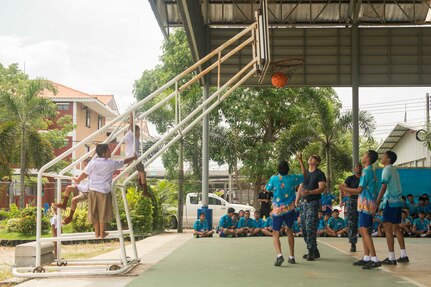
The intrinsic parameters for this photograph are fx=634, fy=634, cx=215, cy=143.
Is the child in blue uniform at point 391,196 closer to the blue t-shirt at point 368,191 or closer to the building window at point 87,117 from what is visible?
the blue t-shirt at point 368,191

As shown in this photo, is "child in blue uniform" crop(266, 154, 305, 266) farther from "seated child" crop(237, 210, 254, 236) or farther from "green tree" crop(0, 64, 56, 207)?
"green tree" crop(0, 64, 56, 207)

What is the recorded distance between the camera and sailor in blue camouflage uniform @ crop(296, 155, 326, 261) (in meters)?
10.0

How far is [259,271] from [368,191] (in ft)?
6.41

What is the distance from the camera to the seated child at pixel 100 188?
8.52m

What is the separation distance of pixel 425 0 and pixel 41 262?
47.3ft

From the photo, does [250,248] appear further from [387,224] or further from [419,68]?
[419,68]

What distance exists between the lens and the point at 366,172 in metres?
9.20

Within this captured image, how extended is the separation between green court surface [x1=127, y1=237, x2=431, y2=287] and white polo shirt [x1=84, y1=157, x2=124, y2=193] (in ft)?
4.32

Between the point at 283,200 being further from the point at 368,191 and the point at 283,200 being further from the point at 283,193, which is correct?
the point at 368,191

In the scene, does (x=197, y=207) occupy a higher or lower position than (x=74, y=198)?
lower

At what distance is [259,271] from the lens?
9.06 meters

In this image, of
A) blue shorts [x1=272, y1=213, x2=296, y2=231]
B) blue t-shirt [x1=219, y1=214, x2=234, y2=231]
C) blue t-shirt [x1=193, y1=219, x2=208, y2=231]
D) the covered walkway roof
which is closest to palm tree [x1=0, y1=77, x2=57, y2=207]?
the covered walkway roof

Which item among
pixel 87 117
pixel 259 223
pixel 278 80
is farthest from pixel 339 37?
pixel 87 117

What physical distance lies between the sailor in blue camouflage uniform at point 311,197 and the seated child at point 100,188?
3131 millimetres
